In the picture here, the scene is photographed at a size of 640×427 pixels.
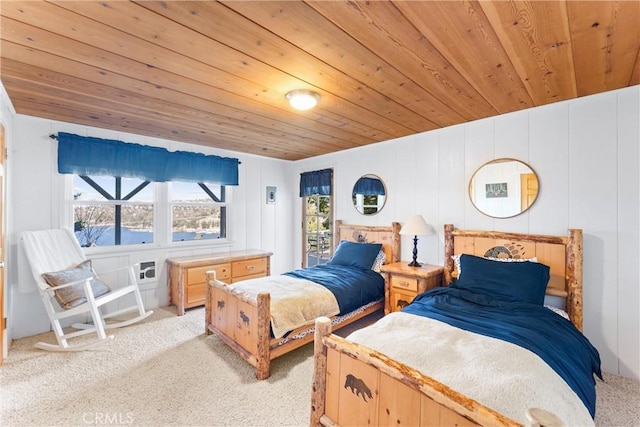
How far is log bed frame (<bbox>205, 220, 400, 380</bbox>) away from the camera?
7.16 feet

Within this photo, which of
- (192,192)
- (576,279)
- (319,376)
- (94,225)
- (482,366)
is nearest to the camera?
(482,366)

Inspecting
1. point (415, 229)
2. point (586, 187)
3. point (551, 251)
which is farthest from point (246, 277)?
point (586, 187)

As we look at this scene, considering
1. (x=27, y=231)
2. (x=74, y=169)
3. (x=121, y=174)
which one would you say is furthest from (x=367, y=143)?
(x=27, y=231)

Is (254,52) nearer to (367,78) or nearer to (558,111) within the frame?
(367,78)

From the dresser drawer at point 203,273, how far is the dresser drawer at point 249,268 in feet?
0.30

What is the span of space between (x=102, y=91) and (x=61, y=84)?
0.25 metres

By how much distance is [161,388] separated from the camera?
2.06 metres

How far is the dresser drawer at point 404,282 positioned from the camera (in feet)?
9.41

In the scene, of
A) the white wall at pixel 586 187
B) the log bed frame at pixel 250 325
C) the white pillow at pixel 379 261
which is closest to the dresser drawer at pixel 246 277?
the log bed frame at pixel 250 325

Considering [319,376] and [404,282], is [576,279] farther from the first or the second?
[319,376]

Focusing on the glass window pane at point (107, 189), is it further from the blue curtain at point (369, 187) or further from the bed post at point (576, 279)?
the bed post at point (576, 279)

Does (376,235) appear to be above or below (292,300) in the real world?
above

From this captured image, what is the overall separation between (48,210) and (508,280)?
4548mm

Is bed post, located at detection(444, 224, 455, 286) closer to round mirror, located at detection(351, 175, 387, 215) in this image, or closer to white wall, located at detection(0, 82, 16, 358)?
round mirror, located at detection(351, 175, 387, 215)
